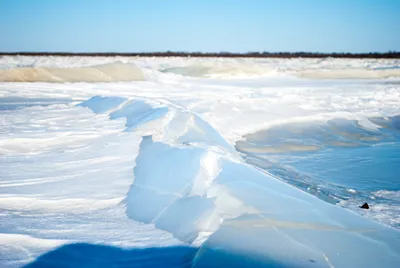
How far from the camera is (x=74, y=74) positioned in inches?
356

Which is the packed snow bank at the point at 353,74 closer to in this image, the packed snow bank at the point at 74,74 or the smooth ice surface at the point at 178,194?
the packed snow bank at the point at 74,74

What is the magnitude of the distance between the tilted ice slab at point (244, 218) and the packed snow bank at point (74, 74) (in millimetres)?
7411

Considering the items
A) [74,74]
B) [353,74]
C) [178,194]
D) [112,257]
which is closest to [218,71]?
[353,74]

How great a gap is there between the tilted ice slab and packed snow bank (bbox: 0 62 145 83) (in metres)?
7.41

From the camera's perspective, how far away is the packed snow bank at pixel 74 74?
854cm

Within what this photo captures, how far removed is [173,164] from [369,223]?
105cm

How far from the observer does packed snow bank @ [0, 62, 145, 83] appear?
854cm

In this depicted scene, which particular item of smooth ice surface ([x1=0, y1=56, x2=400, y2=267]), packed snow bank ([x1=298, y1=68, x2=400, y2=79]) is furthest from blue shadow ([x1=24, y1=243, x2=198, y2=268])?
packed snow bank ([x1=298, y1=68, x2=400, y2=79])

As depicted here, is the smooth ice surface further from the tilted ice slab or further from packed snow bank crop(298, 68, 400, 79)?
packed snow bank crop(298, 68, 400, 79)

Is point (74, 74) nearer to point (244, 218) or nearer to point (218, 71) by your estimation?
point (218, 71)

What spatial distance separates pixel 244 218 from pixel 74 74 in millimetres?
8524

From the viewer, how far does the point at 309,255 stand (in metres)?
1.20

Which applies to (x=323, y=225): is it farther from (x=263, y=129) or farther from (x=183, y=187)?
(x=263, y=129)

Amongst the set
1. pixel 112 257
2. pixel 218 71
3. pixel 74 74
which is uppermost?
pixel 218 71
